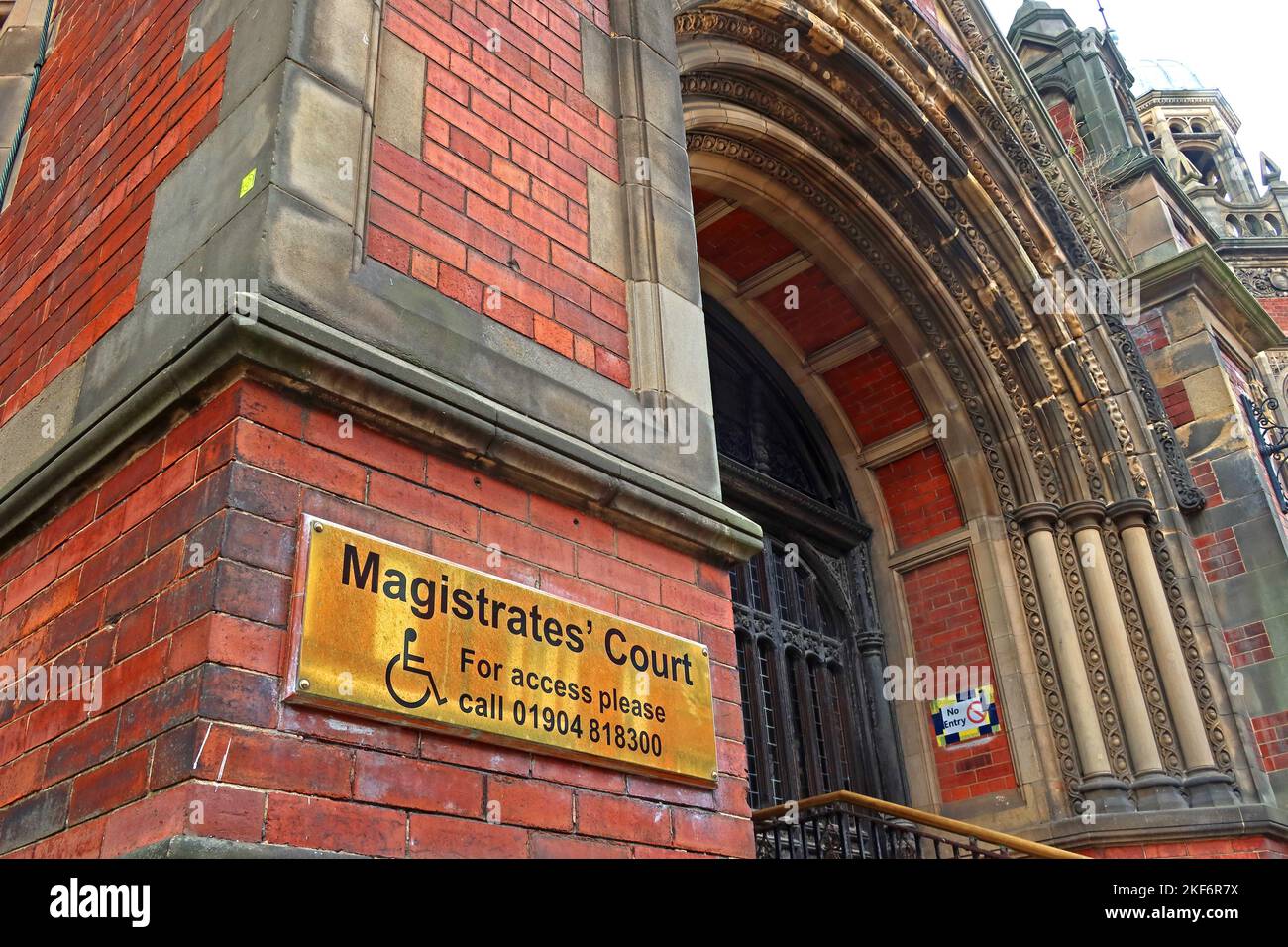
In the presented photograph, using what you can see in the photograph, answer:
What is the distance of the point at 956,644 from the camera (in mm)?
8531

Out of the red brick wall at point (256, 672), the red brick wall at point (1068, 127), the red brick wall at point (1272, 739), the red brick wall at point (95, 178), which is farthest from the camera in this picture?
the red brick wall at point (1068, 127)

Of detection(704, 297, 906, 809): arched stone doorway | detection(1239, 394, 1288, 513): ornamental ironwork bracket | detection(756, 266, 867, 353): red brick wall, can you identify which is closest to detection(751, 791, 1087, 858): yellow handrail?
detection(704, 297, 906, 809): arched stone doorway

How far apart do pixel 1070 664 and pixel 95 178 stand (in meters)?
6.88

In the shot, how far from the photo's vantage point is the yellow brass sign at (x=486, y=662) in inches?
91.6

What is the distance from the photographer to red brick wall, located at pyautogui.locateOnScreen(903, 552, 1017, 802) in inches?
314

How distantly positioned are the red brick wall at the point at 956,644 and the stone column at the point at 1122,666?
81 centimetres

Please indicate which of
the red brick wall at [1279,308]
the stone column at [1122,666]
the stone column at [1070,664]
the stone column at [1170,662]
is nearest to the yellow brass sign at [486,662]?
the stone column at [1070,664]

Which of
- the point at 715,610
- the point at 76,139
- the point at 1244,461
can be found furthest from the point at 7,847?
the point at 1244,461

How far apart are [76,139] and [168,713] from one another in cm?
267

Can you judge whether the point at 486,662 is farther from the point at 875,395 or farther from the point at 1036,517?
the point at 875,395

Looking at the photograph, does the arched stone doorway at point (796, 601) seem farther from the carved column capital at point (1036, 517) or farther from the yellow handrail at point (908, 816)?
the yellow handrail at point (908, 816)

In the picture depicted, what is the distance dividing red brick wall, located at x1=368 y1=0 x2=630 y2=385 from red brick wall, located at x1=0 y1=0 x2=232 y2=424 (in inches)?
24.0

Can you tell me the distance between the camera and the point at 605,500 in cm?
307

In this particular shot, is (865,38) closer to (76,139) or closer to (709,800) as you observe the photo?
(76,139)
